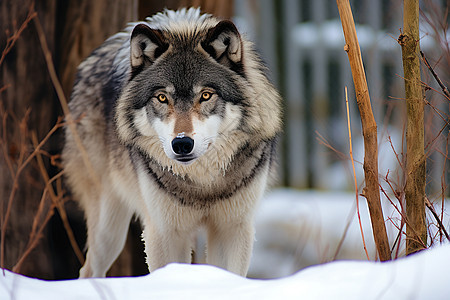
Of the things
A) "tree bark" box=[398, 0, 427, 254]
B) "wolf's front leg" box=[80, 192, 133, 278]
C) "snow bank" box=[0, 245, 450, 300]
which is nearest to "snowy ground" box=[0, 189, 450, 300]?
"snow bank" box=[0, 245, 450, 300]

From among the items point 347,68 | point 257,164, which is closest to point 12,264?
point 257,164

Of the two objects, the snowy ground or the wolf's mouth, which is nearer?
the snowy ground

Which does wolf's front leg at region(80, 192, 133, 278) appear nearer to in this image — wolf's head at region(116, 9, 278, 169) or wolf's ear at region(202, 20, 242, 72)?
wolf's head at region(116, 9, 278, 169)

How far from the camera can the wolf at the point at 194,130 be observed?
91.4 inches

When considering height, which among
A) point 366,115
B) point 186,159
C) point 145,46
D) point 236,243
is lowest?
point 236,243

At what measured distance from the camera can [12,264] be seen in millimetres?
3518

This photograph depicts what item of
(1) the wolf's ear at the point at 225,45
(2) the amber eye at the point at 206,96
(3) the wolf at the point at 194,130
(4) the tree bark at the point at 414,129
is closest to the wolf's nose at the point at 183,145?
(3) the wolf at the point at 194,130

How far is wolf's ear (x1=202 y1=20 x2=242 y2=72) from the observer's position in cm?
241

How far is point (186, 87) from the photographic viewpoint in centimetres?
233

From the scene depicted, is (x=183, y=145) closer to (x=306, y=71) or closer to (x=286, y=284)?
(x=286, y=284)

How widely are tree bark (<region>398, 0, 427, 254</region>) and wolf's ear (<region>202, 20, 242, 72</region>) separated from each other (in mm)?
853

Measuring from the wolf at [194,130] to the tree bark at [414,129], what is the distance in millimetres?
835

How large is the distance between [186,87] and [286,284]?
1.20 m

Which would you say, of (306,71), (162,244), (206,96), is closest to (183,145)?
(206,96)
